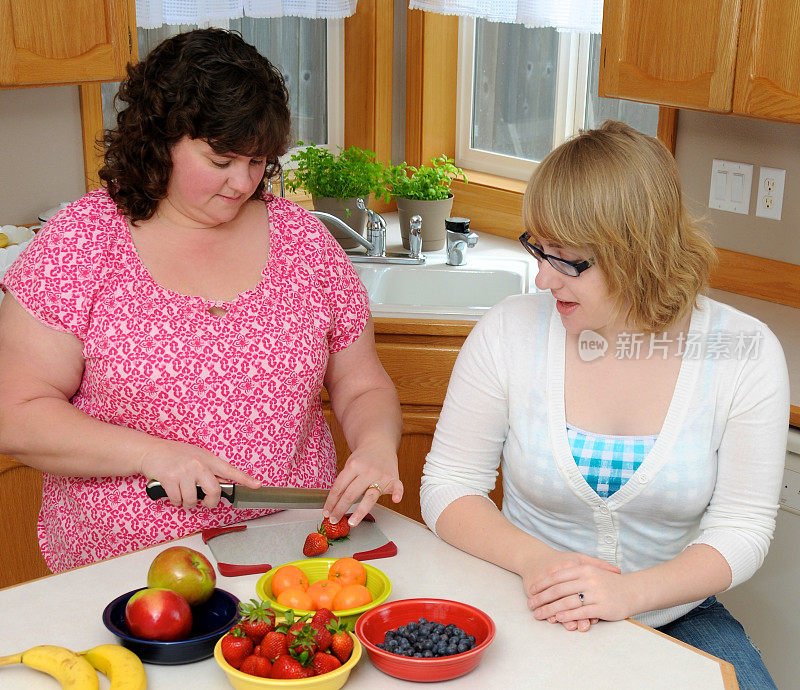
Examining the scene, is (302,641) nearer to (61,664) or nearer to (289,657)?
(289,657)

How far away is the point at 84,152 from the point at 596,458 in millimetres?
1764

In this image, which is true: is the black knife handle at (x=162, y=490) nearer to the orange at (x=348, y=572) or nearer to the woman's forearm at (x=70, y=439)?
the woman's forearm at (x=70, y=439)

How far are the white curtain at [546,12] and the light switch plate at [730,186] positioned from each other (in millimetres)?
489

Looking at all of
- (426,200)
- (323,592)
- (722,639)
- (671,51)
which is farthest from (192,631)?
(426,200)

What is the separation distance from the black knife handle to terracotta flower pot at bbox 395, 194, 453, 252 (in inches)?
63.4

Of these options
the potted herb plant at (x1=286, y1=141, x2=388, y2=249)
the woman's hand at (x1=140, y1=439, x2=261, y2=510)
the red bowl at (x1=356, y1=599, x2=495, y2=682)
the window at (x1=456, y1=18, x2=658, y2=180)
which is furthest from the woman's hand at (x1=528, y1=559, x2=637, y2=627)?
A: the window at (x1=456, y1=18, x2=658, y2=180)

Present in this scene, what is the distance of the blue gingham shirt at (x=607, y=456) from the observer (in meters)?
1.51

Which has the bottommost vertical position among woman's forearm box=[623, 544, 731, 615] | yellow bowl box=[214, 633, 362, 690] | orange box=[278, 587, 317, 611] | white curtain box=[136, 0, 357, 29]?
woman's forearm box=[623, 544, 731, 615]

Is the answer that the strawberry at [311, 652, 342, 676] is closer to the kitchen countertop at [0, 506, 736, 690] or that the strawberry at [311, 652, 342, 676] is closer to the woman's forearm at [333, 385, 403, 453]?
the kitchen countertop at [0, 506, 736, 690]

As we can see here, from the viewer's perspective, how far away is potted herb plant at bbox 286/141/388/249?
9.41ft

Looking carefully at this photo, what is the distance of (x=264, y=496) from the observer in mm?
1402

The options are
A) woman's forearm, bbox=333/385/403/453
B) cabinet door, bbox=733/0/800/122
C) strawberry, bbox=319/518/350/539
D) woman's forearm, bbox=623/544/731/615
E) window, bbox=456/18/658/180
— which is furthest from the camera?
window, bbox=456/18/658/180

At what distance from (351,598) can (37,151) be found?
1.80m

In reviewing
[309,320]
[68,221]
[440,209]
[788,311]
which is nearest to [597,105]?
[440,209]
